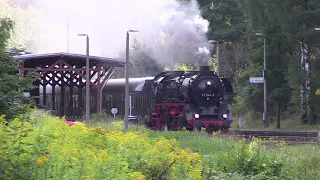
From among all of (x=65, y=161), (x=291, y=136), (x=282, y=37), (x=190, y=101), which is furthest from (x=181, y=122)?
(x=65, y=161)

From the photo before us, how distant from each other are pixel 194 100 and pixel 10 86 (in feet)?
52.4

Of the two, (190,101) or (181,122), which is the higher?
(190,101)

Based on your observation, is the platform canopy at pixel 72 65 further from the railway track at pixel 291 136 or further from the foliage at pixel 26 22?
the foliage at pixel 26 22

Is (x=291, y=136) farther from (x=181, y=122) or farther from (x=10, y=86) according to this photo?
(x=10, y=86)

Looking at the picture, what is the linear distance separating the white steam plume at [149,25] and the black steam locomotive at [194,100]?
6.29 feet

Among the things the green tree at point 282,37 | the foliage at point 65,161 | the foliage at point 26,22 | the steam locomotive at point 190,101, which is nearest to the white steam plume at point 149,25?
the steam locomotive at point 190,101

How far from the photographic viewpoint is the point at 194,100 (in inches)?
1231

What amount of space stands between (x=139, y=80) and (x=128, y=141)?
28.4m

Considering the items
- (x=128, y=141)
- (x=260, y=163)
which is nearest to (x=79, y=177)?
(x=128, y=141)

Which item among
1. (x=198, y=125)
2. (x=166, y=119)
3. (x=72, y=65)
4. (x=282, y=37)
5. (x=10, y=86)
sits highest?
(x=282, y=37)

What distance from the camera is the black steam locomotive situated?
31.1 m

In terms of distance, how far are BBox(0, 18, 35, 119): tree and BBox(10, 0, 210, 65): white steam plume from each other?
56.7ft

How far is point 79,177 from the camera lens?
762 centimetres

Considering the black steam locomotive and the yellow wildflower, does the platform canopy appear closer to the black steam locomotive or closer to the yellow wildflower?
the black steam locomotive
